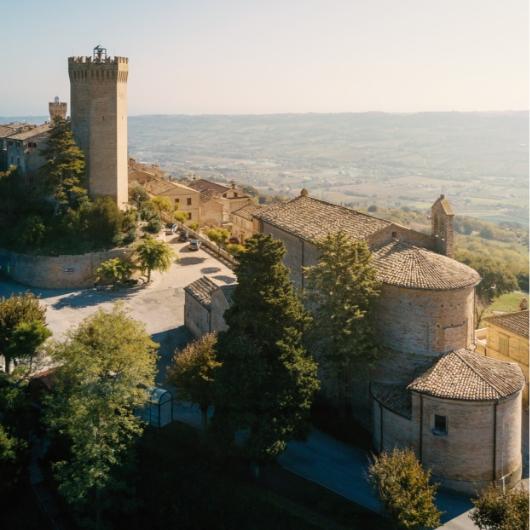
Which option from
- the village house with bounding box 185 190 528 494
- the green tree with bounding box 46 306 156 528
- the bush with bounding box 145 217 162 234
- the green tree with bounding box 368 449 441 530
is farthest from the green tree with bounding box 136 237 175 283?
the green tree with bounding box 368 449 441 530

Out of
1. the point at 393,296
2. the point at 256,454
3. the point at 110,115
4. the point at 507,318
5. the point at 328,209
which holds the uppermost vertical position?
the point at 110,115

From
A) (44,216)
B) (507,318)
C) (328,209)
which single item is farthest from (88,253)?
(507,318)

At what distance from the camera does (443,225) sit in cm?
3000

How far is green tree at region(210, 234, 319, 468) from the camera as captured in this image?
22688mm

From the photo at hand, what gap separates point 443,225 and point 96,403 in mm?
17933

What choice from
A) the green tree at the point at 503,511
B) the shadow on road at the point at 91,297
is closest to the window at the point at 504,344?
the green tree at the point at 503,511

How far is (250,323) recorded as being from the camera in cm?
2292

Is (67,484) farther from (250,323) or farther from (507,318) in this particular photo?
(507,318)

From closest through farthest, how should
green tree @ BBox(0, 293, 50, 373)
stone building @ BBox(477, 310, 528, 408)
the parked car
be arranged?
green tree @ BBox(0, 293, 50, 373) < stone building @ BBox(477, 310, 528, 408) < the parked car

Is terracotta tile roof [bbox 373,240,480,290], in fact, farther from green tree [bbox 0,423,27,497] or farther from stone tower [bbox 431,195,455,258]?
green tree [bbox 0,423,27,497]

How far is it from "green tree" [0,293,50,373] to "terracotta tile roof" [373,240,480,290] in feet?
53.2

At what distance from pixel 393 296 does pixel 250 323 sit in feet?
23.6

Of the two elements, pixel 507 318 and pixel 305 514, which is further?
pixel 507 318

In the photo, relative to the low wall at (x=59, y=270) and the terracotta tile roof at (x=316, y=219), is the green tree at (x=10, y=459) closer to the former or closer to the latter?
the terracotta tile roof at (x=316, y=219)
